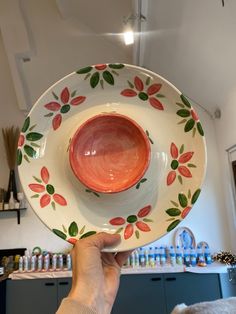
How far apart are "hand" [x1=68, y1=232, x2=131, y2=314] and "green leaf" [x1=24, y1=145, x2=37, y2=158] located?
0.23m

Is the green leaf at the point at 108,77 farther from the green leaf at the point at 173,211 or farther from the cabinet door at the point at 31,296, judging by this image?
the cabinet door at the point at 31,296

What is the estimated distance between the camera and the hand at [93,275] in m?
0.57

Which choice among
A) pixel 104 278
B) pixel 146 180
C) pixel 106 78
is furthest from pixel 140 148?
pixel 104 278

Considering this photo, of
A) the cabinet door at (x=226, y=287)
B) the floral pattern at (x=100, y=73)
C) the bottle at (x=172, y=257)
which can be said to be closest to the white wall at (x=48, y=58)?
the bottle at (x=172, y=257)

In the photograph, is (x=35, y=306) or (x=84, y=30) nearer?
(x=35, y=306)

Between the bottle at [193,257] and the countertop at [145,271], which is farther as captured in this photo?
the bottle at [193,257]

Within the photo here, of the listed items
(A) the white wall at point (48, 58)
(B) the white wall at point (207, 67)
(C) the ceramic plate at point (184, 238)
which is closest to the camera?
(B) the white wall at point (207, 67)

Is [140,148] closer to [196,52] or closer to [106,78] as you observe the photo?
[106,78]

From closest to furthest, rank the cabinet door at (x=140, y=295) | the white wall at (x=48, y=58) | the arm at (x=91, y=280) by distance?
the arm at (x=91, y=280)
the cabinet door at (x=140, y=295)
the white wall at (x=48, y=58)

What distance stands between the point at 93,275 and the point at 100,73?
1.62 feet

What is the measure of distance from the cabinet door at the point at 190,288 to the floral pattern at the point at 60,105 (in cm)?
237

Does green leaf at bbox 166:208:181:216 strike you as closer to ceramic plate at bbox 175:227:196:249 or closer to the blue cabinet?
the blue cabinet

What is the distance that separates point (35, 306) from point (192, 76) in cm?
284

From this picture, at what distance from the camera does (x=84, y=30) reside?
2.86 meters
